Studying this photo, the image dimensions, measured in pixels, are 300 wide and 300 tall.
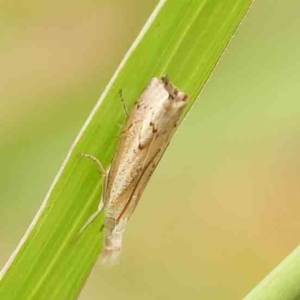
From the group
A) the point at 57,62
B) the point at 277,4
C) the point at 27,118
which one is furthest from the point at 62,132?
the point at 277,4

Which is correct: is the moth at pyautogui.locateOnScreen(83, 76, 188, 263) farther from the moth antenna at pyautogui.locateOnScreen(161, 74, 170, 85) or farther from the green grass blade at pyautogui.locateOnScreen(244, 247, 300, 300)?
the green grass blade at pyautogui.locateOnScreen(244, 247, 300, 300)

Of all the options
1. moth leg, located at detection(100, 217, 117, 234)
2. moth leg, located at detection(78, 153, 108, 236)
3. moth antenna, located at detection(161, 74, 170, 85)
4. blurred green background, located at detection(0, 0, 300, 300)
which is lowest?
blurred green background, located at detection(0, 0, 300, 300)

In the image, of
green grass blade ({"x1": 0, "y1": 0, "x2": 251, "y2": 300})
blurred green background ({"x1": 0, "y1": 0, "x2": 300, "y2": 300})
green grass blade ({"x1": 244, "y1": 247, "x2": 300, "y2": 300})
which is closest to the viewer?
green grass blade ({"x1": 244, "y1": 247, "x2": 300, "y2": 300})

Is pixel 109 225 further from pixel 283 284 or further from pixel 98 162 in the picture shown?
pixel 283 284

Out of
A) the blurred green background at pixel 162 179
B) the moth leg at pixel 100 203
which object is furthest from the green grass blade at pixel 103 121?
the blurred green background at pixel 162 179

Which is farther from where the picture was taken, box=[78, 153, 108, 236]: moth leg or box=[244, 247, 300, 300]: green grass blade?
box=[78, 153, 108, 236]: moth leg

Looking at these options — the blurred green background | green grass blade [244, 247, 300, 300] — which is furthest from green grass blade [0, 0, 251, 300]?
the blurred green background

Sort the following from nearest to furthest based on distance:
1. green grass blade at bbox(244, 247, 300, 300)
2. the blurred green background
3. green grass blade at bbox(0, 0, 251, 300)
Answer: green grass blade at bbox(244, 247, 300, 300) < green grass blade at bbox(0, 0, 251, 300) < the blurred green background

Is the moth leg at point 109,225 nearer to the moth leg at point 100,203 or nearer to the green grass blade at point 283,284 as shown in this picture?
the moth leg at point 100,203
